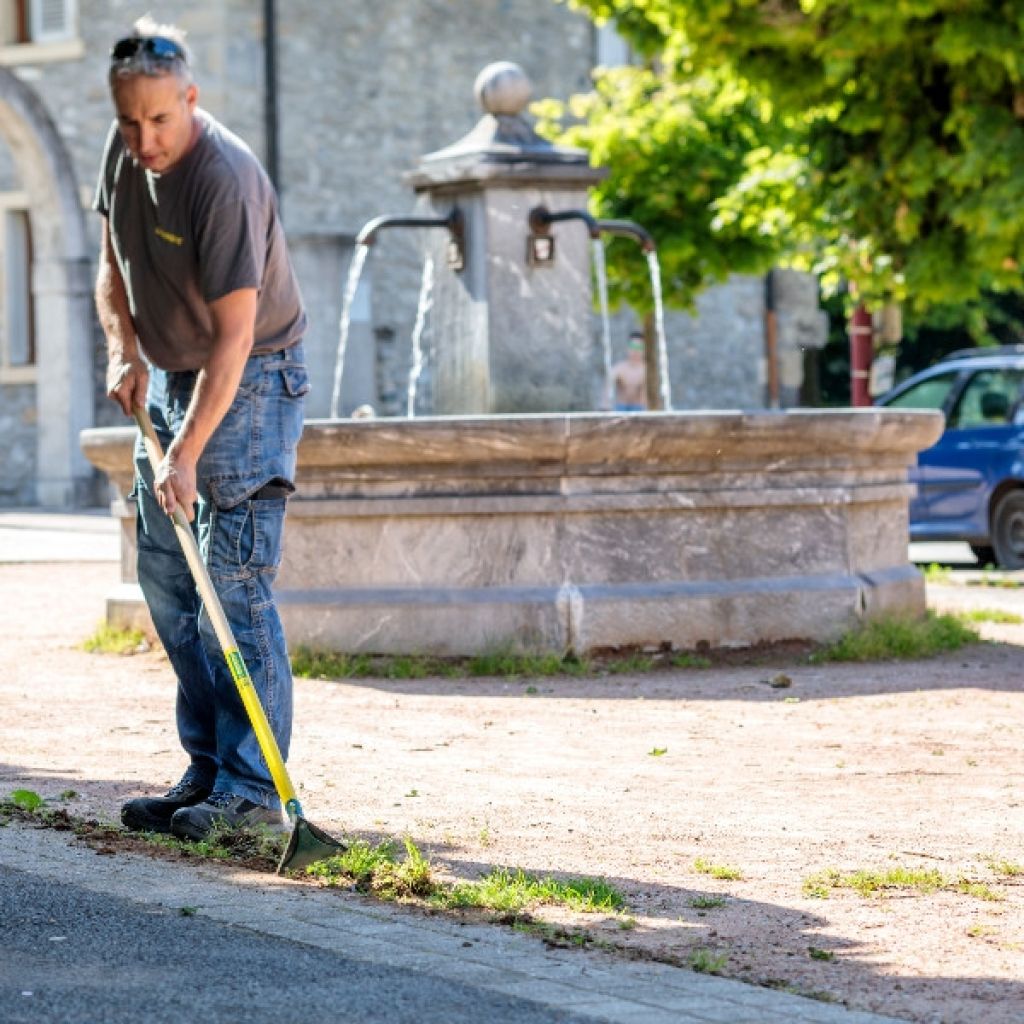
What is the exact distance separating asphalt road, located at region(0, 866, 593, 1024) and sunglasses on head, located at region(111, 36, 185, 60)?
1913 millimetres

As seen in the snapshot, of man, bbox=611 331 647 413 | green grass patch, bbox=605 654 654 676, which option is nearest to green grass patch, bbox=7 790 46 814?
green grass patch, bbox=605 654 654 676

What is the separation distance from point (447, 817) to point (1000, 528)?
12.2 metres

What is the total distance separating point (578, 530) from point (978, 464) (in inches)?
341

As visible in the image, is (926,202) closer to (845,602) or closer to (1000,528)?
(1000,528)

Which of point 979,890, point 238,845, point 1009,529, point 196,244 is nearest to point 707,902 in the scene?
point 979,890

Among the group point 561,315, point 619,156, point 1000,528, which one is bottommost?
point 1000,528

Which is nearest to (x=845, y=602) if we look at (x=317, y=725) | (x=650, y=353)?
(x=317, y=725)

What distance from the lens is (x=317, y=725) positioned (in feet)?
27.6

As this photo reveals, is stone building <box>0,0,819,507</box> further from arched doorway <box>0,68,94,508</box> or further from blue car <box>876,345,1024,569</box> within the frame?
blue car <box>876,345,1024,569</box>

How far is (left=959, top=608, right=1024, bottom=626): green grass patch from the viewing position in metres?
12.3

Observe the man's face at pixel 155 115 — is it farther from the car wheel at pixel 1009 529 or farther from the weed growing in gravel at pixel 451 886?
the car wheel at pixel 1009 529

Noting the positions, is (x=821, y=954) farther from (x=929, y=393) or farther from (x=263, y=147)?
(x=263, y=147)

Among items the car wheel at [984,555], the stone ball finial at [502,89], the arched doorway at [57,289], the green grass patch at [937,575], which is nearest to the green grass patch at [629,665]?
the stone ball finial at [502,89]

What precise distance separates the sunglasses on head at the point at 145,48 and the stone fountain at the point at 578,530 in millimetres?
4135
